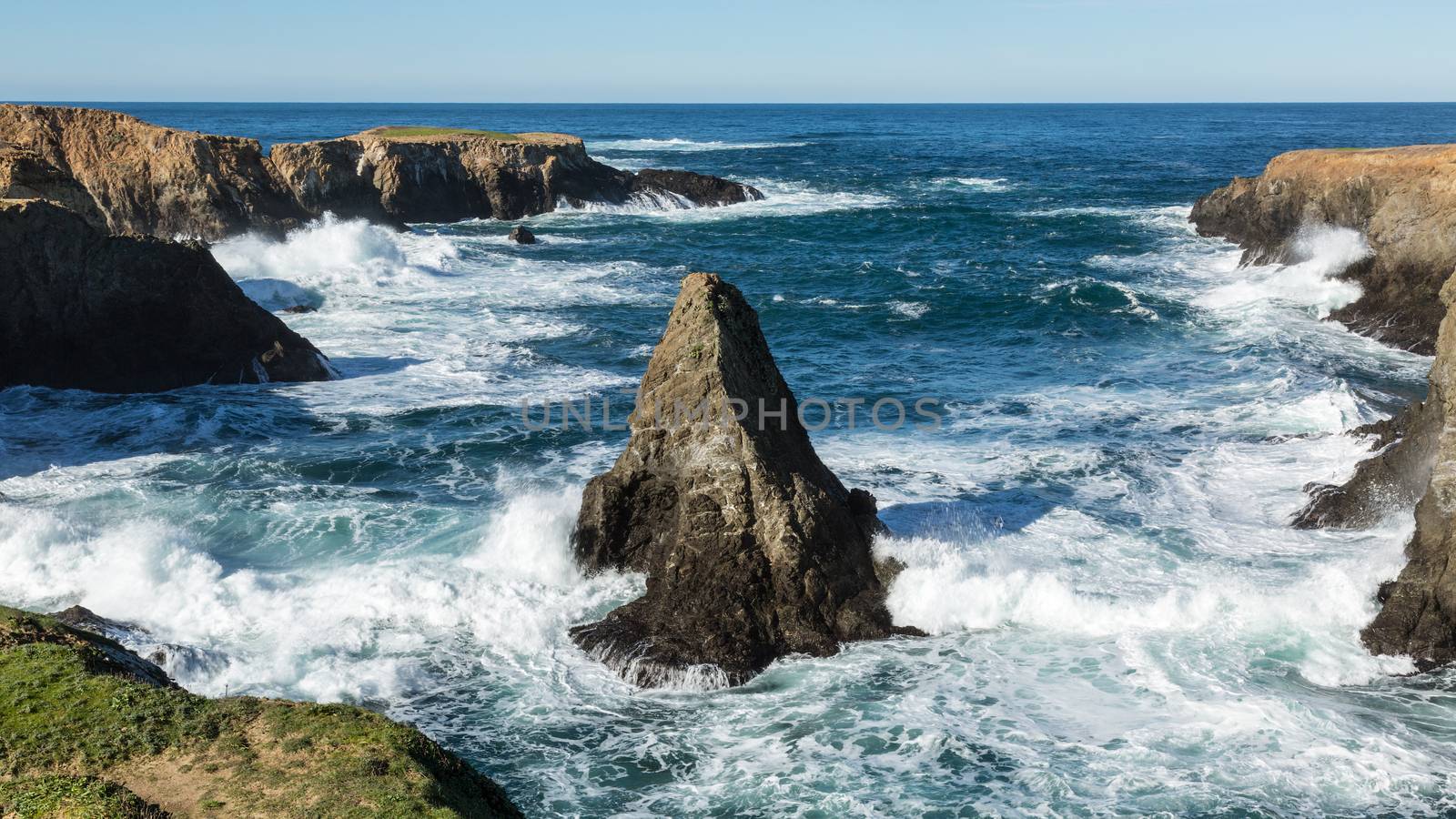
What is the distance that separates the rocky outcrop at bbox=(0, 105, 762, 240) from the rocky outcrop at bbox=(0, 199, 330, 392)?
2.22 meters

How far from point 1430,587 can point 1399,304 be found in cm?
2179

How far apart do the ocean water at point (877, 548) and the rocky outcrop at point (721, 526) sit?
52 cm

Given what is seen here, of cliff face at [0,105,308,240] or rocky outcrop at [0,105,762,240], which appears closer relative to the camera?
rocky outcrop at [0,105,762,240]

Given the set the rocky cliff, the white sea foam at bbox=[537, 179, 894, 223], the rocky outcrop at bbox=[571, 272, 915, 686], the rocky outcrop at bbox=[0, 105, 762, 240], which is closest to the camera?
the rocky cliff

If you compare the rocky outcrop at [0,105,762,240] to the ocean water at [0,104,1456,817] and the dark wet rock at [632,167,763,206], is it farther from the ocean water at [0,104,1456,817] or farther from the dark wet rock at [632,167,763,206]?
the ocean water at [0,104,1456,817]

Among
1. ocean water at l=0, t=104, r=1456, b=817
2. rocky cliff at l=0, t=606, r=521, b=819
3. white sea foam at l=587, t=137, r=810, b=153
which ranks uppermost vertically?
white sea foam at l=587, t=137, r=810, b=153

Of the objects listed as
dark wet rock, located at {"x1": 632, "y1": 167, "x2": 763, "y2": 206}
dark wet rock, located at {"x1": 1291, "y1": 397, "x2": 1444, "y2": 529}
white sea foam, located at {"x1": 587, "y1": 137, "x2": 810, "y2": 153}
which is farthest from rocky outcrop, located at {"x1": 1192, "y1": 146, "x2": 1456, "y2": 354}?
white sea foam, located at {"x1": 587, "y1": 137, "x2": 810, "y2": 153}

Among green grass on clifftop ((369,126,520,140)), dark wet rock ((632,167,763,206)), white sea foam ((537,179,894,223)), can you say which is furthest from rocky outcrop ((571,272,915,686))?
dark wet rock ((632,167,763,206))

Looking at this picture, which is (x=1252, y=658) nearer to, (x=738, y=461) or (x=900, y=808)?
(x=900, y=808)

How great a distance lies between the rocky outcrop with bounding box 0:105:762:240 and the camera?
44.6m

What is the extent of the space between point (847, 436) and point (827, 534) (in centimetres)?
936

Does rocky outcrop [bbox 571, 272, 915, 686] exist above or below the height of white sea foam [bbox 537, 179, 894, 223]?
below

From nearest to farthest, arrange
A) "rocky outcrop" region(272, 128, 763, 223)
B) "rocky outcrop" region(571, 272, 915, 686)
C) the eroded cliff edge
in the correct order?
1. "rocky outcrop" region(571, 272, 915, 686)
2. the eroded cliff edge
3. "rocky outcrop" region(272, 128, 763, 223)

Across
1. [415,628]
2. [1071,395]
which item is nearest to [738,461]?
[415,628]
